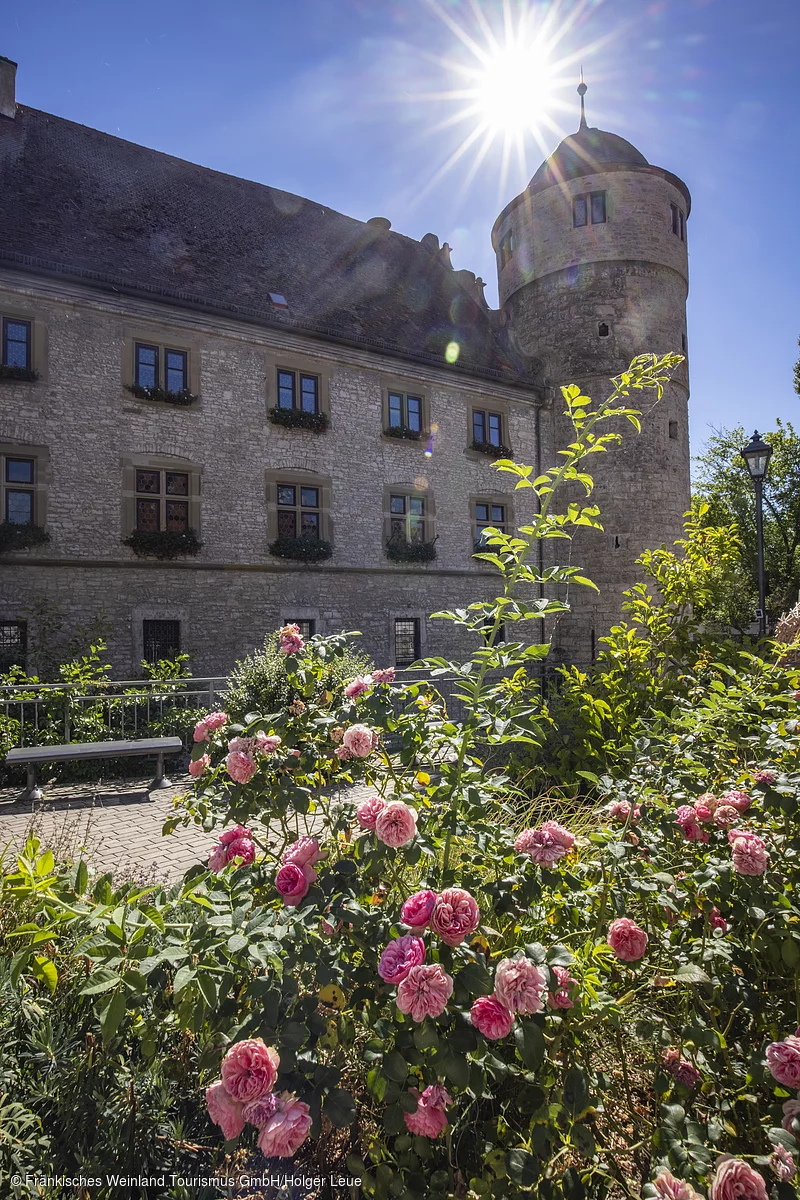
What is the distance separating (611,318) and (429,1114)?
21.9m

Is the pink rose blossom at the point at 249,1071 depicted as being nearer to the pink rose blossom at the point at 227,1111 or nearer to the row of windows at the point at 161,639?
the pink rose blossom at the point at 227,1111

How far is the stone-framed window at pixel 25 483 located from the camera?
487 inches

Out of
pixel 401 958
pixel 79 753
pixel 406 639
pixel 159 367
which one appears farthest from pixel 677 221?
pixel 401 958

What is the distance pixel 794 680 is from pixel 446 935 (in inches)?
124

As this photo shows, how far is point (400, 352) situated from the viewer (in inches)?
669

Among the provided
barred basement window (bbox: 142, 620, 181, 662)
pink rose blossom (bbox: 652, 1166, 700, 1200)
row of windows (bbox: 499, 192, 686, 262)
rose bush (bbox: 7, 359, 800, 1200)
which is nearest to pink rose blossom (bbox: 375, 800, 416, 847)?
rose bush (bbox: 7, 359, 800, 1200)

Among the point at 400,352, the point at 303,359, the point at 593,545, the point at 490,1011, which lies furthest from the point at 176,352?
the point at 490,1011

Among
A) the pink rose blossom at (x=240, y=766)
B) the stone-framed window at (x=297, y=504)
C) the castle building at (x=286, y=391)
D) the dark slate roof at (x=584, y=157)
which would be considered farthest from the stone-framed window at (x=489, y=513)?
the pink rose blossom at (x=240, y=766)

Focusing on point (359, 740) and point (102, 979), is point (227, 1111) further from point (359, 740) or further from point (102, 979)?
point (359, 740)

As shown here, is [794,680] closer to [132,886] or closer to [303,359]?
[132,886]

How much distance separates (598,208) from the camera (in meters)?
19.6

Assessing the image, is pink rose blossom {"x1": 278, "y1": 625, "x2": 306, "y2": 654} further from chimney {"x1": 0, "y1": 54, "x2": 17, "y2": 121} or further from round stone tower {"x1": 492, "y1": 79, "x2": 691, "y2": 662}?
chimney {"x1": 0, "y1": 54, "x2": 17, "y2": 121}

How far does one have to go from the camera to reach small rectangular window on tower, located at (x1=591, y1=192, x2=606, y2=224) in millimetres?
19484

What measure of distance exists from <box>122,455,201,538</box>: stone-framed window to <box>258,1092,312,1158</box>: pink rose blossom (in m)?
13.4
